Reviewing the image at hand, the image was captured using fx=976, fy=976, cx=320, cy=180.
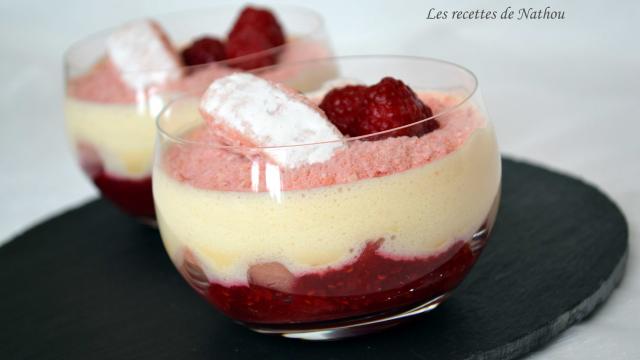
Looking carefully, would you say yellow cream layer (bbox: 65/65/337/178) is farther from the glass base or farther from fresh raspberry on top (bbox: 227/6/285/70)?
the glass base

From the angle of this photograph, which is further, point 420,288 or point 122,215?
point 122,215

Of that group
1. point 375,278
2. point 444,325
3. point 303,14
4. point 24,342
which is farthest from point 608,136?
point 24,342

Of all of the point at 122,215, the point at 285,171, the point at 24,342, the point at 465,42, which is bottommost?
the point at 465,42

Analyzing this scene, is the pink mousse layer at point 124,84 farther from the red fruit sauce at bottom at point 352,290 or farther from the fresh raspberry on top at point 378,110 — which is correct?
the red fruit sauce at bottom at point 352,290

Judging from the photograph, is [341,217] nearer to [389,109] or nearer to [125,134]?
[389,109]

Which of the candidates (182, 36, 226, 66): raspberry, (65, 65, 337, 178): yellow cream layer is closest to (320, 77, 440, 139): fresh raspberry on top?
(65, 65, 337, 178): yellow cream layer

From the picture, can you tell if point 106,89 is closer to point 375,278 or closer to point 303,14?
point 303,14
